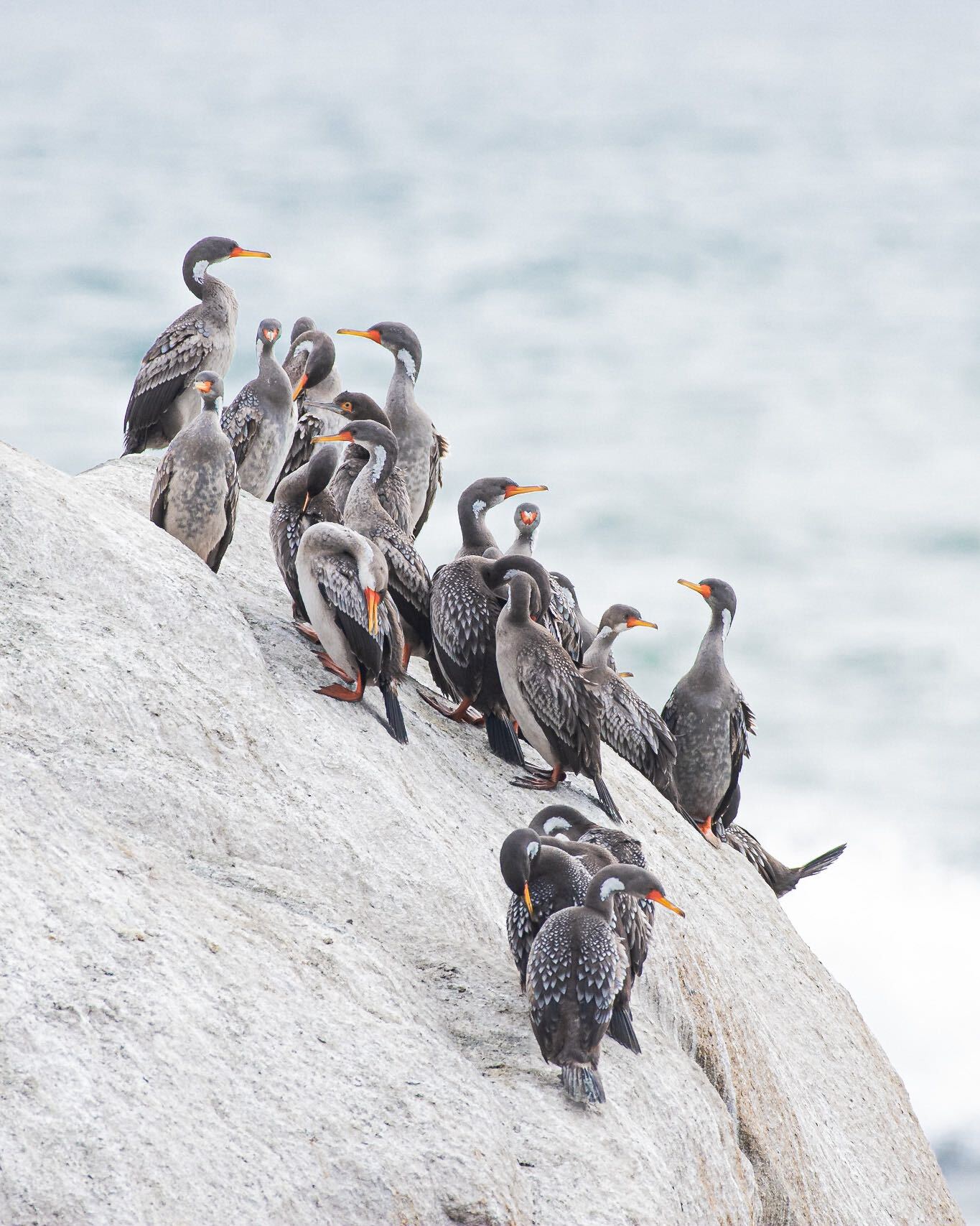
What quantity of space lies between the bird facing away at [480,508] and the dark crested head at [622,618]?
1132 millimetres

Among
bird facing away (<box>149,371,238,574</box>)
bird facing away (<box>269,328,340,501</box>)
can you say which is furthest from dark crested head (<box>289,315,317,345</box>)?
bird facing away (<box>149,371,238,574</box>)

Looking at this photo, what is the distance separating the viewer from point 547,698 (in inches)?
403

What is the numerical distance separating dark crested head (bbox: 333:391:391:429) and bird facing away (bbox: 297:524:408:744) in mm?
2863

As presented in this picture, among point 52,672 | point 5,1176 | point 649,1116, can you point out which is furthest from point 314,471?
point 5,1176

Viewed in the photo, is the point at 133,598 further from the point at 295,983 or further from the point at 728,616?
the point at 728,616

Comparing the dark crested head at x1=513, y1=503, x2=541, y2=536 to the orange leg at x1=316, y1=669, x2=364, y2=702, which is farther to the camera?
the dark crested head at x1=513, y1=503, x2=541, y2=536

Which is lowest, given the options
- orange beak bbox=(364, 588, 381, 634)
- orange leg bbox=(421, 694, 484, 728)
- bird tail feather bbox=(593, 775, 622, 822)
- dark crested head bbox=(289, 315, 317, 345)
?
bird tail feather bbox=(593, 775, 622, 822)

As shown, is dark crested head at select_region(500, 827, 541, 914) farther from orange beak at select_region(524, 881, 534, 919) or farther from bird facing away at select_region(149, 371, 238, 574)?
bird facing away at select_region(149, 371, 238, 574)

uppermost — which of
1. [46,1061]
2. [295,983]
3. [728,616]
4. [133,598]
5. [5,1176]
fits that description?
[728,616]

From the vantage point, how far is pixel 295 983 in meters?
6.67

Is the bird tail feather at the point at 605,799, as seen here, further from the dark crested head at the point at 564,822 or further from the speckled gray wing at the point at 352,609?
the speckled gray wing at the point at 352,609

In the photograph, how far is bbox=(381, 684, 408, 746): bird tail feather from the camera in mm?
9500

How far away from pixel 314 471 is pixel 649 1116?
5.54 m

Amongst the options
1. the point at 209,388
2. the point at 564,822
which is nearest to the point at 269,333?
the point at 209,388
